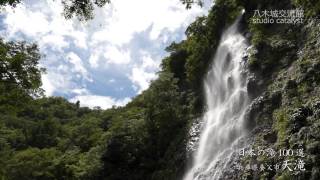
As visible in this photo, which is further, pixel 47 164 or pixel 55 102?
pixel 55 102

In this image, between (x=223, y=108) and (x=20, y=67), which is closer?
(x=20, y=67)

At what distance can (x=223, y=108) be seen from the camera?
109 ft

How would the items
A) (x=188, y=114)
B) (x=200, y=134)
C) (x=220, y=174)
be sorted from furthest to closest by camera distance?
(x=188, y=114) → (x=200, y=134) → (x=220, y=174)

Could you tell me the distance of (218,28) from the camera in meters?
42.5

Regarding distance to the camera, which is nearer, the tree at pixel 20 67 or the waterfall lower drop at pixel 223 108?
the tree at pixel 20 67

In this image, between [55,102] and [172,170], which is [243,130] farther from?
[55,102]

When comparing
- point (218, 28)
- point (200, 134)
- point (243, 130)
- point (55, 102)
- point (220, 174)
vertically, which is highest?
point (55, 102)

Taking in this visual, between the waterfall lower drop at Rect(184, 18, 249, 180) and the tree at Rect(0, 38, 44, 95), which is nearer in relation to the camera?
the tree at Rect(0, 38, 44, 95)

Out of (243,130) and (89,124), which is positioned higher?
(89,124)

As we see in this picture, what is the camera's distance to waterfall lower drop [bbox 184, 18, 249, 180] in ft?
94.1

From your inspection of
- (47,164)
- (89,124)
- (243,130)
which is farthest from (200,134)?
(89,124)

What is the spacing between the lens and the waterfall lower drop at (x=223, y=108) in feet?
94.1

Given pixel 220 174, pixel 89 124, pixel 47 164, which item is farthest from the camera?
pixel 89 124

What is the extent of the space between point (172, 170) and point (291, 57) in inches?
460
